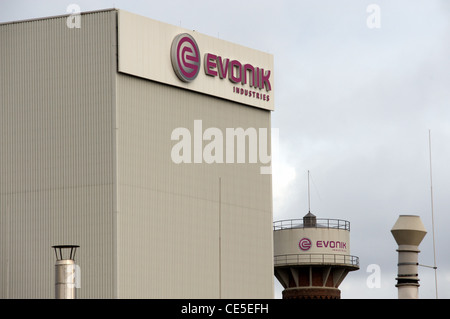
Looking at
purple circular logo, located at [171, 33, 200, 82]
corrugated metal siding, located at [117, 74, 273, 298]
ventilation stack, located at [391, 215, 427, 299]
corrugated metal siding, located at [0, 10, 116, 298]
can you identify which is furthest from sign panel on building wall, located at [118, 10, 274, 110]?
ventilation stack, located at [391, 215, 427, 299]

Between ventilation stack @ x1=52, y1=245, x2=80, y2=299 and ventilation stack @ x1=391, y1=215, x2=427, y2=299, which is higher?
ventilation stack @ x1=391, y1=215, x2=427, y2=299

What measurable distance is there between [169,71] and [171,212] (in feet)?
33.3

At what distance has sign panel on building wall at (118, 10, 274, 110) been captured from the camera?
9144 centimetres

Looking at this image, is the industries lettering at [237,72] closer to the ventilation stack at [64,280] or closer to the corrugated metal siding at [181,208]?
the corrugated metal siding at [181,208]

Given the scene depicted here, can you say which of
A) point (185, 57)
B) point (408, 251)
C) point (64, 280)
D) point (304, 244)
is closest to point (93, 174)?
point (185, 57)

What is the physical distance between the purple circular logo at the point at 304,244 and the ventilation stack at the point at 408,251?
27.5 metres

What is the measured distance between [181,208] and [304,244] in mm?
27329

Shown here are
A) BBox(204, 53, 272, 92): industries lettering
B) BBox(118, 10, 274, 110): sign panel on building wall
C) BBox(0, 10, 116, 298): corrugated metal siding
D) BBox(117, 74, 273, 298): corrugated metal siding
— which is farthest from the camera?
BBox(204, 53, 272, 92): industries lettering

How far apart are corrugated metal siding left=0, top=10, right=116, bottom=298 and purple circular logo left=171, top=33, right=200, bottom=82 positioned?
590 centimetres

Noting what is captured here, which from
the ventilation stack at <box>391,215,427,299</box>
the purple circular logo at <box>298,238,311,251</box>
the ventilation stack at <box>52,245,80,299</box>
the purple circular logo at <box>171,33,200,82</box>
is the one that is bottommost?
the ventilation stack at <box>52,245,80,299</box>

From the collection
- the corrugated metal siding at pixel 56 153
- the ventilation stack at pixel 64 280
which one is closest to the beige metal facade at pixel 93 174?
the corrugated metal siding at pixel 56 153

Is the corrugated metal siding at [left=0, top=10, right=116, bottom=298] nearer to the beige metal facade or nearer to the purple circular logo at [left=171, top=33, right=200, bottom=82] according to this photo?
the beige metal facade
